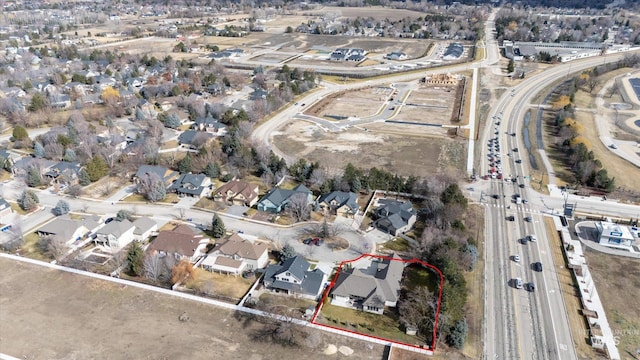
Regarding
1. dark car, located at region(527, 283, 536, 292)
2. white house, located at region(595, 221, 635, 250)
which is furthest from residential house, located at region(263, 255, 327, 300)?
white house, located at region(595, 221, 635, 250)

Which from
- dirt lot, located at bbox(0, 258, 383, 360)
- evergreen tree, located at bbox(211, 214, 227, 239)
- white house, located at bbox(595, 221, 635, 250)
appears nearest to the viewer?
dirt lot, located at bbox(0, 258, 383, 360)

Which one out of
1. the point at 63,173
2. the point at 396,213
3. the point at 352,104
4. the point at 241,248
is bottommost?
the point at 241,248

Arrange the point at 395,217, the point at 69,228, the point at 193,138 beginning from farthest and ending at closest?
the point at 193,138, the point at 395,217, the point at 69,228

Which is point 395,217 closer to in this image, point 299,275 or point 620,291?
point 299,275

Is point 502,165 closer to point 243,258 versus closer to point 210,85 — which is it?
point 243,258

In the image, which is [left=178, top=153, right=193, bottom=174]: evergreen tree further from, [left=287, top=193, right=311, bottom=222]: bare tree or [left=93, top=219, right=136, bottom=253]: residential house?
[left=287, top=193, right=311, bottom=222]: bare tree

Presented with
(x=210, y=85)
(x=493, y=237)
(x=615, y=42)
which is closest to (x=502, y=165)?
(x=493, y=237)

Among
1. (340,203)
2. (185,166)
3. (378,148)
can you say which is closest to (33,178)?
(185,166)
